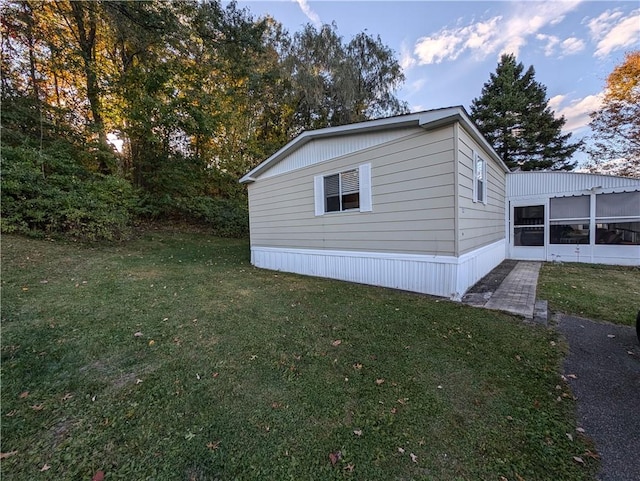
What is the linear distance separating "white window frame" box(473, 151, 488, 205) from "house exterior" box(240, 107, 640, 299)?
0.10ft

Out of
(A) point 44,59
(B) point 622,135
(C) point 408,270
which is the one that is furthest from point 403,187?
(B) point 622,135

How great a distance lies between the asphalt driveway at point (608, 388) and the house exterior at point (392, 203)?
1793 millimetres

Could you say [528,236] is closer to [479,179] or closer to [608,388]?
[479,179]

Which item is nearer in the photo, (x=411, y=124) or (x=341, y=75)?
(x=411, y=124)

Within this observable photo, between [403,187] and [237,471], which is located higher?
[403,187]

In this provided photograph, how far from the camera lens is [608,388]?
7.91 ft

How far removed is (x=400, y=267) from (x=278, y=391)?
3.75 metres

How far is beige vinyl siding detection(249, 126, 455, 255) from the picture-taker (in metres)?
4.75

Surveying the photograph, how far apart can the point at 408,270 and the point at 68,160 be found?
11.4 m

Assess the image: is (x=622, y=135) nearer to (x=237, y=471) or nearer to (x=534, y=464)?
(x=534, y=464)

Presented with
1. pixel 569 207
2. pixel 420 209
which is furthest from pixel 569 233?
pixel 420 209

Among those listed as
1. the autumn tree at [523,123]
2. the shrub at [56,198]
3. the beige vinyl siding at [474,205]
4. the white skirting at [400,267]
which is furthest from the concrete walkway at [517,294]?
the autumn tree at [523,123]

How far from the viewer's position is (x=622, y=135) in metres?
13.9

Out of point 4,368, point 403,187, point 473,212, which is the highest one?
point 403,187
